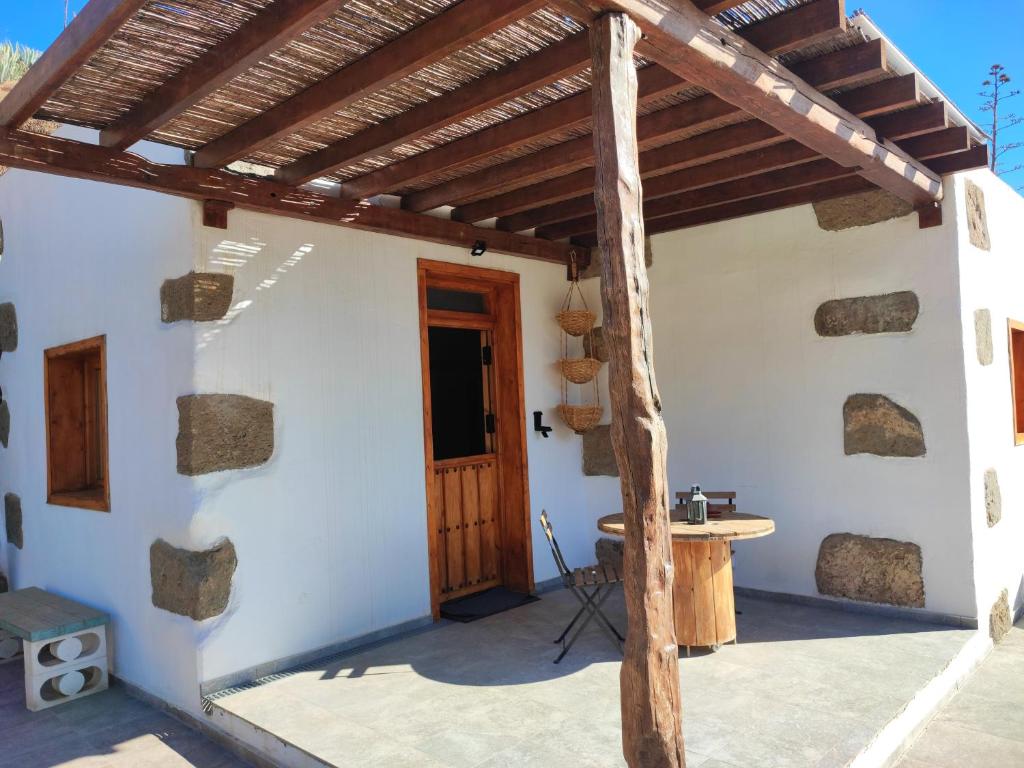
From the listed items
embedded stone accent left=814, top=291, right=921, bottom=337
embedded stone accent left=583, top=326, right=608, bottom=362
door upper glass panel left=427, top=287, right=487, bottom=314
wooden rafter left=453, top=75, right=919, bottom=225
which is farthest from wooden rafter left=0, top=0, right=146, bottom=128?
embedded stone accent left=814, top=291, right=921, bottom=337

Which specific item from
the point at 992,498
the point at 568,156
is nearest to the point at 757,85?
the point at 568,156

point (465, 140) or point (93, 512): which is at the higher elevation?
point (465, 140)

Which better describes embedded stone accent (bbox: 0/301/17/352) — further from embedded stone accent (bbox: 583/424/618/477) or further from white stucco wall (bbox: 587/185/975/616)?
white stucco wall (bbox: 587/185/975/616)

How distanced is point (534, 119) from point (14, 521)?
4637 mm

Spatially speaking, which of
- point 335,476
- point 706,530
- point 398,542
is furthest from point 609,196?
point 398,542

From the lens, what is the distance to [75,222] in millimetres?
4750

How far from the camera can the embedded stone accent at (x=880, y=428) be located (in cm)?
442

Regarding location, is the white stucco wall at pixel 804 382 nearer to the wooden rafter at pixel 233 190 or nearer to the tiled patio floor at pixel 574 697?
the tiled patio floor at pixel 574 697

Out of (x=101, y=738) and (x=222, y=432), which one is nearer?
(x=101, y=738)

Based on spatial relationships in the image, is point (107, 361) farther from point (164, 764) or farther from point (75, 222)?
point (164, 764)

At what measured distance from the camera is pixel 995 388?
472 cm

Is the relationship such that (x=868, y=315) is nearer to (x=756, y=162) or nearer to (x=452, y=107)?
(x=756, y=162)

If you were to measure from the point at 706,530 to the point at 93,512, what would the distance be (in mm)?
3466

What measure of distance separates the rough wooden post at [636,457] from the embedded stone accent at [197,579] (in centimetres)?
233
